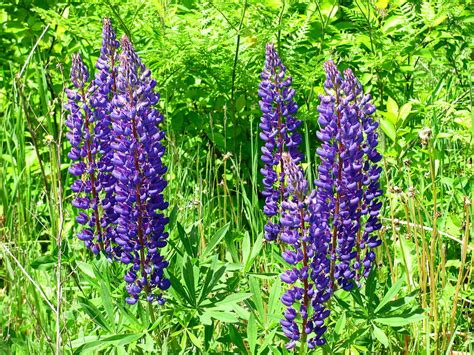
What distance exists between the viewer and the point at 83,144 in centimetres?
312

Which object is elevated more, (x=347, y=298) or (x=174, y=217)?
(x=174, y=217)

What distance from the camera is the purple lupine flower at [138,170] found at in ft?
8.46

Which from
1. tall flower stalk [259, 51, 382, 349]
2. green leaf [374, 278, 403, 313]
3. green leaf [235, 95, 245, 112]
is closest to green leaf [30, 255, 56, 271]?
tall flower stalk [259, 51, 382, 349]

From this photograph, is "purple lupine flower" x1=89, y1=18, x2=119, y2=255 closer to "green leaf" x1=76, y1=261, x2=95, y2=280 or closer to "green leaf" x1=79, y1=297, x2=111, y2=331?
"green leaf" x1=76, y1=261, x2=95, y2=280

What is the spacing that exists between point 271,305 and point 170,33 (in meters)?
2.31

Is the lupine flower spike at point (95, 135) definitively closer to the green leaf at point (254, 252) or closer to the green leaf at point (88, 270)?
the green leaf at point (88, 270)

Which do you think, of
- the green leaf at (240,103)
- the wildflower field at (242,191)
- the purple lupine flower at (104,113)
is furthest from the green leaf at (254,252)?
the green leaf at (240,103)

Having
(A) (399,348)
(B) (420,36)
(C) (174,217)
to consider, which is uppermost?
(B) (420,36)

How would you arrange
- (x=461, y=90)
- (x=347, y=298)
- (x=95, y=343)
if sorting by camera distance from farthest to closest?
(x=461, y=90) < (x=347, y=298) < (x=95, y=343)

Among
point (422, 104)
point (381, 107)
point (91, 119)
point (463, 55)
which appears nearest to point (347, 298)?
point (91, 119)

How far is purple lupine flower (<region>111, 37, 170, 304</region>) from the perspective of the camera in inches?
102

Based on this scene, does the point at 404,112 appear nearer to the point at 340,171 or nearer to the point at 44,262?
the point at 340,171

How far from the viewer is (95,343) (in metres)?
2.60

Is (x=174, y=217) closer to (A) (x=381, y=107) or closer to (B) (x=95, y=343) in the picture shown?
(B) (x=95, y=343)
